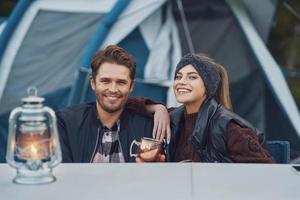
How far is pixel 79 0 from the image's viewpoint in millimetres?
4285

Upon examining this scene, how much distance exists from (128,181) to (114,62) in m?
0.84

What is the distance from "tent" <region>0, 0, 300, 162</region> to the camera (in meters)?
3.80

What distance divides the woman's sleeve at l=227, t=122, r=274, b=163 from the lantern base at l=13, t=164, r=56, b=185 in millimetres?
681

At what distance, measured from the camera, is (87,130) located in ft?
6.48

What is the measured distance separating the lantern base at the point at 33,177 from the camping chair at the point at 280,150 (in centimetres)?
101

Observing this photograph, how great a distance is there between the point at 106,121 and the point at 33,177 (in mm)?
848

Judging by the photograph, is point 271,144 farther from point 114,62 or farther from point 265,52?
point 265,52

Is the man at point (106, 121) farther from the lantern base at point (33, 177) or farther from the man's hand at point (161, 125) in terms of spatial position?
the lantern base at point (33, 177)

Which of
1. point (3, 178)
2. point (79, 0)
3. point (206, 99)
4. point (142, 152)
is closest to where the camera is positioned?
point (3, 178)

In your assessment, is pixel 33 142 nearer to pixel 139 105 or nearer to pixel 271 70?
pixel 139 105

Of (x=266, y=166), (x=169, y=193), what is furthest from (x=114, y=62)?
(x=169, y=193)

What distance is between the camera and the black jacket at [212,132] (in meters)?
1.75

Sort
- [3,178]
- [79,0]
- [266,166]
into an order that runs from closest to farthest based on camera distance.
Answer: [3,178] → [266,166] → [79,0]

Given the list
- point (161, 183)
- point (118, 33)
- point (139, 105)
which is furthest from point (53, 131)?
point (118, 33)
